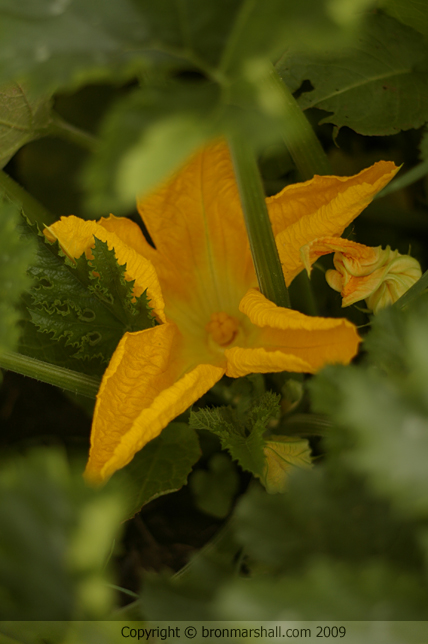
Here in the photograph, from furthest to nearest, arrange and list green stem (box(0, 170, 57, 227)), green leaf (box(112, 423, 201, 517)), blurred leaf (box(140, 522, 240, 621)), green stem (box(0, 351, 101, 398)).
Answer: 1. green stem (box(0, 170, 57, 227))
2. green leaf (box(112, 423, 201, 517))
3. green stem (box(0, 351, 101, 398))
4. blurred leaf (box(140, 522, 240, 621))

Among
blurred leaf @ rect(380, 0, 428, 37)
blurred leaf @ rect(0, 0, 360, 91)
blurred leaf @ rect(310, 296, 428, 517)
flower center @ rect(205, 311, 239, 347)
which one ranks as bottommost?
flower center @ rect(205, 311, 239, 347)

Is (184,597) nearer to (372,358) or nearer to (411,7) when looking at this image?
(372,358)

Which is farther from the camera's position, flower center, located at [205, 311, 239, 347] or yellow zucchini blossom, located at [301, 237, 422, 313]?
flower center, located at [205, 311, 239, 347]

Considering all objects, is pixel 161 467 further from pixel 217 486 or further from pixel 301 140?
pixel 301 140

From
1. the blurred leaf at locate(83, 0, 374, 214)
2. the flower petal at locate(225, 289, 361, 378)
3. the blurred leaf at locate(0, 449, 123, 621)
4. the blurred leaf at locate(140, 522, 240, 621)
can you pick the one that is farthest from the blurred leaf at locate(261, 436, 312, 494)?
the blurred leaf at locate(83, 0, 374, 214)

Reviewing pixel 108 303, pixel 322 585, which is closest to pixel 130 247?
pixel 108 303

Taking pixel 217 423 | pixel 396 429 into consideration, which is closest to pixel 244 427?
pixel 217 423

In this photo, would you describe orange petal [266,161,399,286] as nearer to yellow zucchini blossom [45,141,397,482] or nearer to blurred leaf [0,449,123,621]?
yellow zucchini blossom [45,141,397,482]
